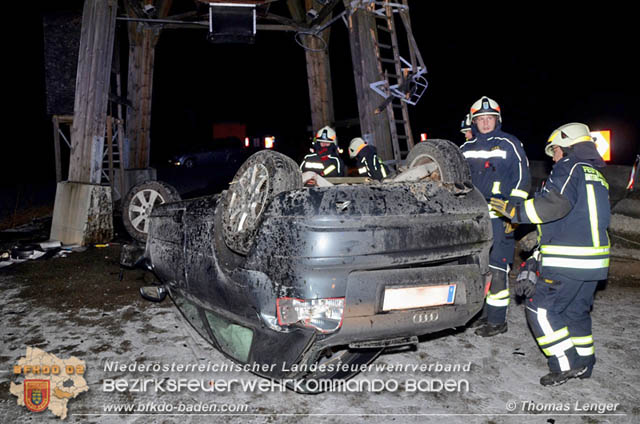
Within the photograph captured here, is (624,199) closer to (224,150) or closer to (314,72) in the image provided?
(314,72)

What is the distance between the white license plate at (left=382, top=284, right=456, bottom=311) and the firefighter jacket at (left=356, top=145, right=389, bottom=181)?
341 centimetres

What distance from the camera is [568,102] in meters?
23.9

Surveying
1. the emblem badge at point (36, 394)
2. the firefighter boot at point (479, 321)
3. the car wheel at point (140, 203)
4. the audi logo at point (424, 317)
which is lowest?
the emblem badge at point (36, 394)

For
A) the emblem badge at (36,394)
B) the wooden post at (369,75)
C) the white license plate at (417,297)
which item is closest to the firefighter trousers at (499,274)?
the white license plate at (417,297)

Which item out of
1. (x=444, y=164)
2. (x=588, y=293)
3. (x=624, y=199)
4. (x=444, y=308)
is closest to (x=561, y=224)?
(x=588, y=293)

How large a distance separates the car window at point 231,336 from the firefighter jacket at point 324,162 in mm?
3531

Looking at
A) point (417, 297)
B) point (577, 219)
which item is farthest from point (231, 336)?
point (577, 219)

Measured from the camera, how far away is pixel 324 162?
6500 mm

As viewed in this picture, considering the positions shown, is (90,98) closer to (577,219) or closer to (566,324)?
(577,219)

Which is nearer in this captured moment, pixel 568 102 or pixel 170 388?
pixel 170 388

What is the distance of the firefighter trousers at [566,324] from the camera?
3.01 meters

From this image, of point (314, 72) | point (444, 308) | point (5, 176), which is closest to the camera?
point (444, 308)

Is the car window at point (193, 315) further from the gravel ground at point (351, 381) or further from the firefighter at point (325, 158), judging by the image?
the firefighter at point (325, 158)

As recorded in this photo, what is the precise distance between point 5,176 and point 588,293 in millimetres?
24635
